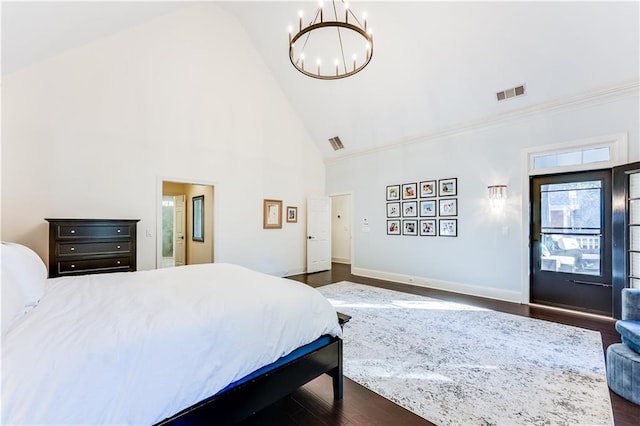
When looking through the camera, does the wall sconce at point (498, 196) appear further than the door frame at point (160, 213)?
No

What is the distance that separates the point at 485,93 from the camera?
4.47 m

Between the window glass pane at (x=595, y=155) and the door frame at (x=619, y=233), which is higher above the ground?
the window glass pane at (x=595, y=155)

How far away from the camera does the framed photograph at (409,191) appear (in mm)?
5707

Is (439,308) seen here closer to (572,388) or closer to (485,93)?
(572,388)

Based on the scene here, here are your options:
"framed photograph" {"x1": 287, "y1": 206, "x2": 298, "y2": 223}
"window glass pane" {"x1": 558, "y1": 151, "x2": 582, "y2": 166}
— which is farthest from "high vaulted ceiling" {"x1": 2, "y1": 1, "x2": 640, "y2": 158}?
"framed photograph" {"x1": 287, "y1": 206, "x2": 298, "y2": 223}

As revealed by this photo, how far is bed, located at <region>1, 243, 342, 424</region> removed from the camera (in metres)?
1.05

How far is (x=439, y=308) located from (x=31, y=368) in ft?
14.0

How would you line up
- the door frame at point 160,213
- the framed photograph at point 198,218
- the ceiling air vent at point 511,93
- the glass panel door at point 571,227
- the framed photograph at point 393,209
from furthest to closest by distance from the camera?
the framed photograph at point 198,218 < the framed photograph at point 393,209 < the door frame at point 160,213 < the ceiling air vent at point 511,93 < the glass panel door at point 571,227

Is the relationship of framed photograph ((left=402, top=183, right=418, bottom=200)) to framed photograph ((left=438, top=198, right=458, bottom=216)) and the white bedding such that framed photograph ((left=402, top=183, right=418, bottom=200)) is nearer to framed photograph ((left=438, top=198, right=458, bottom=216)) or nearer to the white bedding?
framed photograph ((left=438, top=198, right=458, bottom=216))

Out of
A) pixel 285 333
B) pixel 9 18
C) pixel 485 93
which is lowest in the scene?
pixel 285 333

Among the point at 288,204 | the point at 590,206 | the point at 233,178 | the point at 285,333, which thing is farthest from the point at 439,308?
the point at 233,178

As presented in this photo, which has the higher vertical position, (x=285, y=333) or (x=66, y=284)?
(x=66, y=284)

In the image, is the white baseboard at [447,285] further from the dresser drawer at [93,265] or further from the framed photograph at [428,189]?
the dresser drawer at [93,265]

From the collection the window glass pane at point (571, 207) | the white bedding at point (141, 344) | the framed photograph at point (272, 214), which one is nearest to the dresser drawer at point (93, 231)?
the white bedding at point (141, 344)
